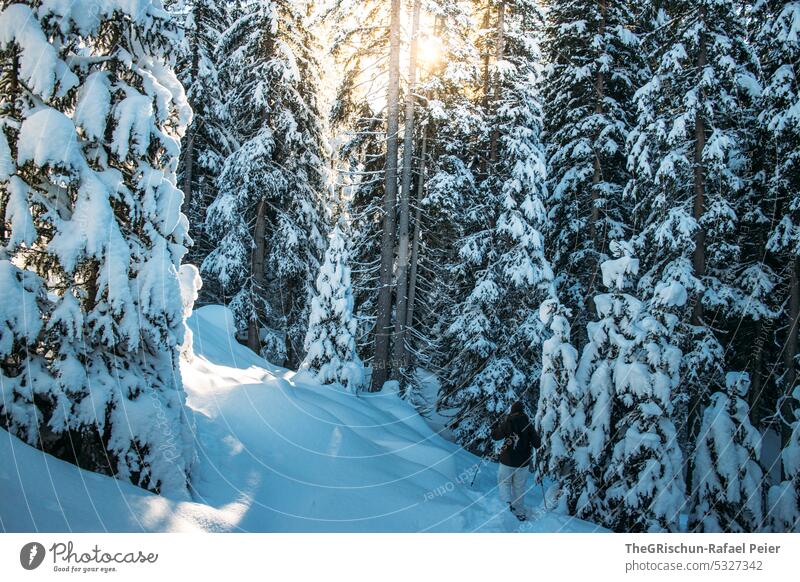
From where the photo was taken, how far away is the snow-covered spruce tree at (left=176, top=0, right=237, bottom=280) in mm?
18266

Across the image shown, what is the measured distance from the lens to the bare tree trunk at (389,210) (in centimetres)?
1378

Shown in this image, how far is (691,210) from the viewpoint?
42.1 ft

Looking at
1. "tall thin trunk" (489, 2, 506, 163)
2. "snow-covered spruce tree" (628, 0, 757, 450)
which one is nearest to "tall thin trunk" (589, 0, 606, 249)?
"snow-covered spruce tree" (628, 0, 757, 450)

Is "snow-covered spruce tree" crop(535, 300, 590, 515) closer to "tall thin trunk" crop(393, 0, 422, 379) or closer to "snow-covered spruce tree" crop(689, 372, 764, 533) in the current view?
"snow-covered spruce tree" crop(689, 372, 764, 533)

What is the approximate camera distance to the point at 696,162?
41.5 feet

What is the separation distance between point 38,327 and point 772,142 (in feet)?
48.4

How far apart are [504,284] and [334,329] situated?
17.3ft

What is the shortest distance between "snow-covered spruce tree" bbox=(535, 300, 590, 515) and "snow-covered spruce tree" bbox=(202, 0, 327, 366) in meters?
10.3

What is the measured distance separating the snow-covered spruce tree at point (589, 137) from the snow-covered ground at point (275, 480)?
7932 millimetres

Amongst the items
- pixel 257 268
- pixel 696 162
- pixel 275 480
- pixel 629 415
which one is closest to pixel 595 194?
pixel 696 162

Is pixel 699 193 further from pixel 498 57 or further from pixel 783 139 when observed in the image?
pixel 498 57

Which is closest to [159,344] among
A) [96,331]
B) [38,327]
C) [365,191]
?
[96,331]
